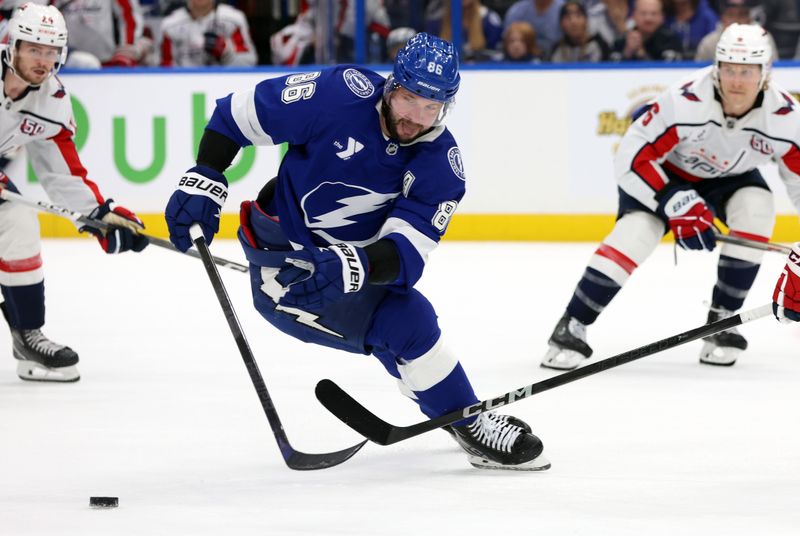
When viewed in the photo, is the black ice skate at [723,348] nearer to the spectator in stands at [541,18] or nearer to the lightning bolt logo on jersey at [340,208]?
the lightning bolt logo on jersey at [340,208]

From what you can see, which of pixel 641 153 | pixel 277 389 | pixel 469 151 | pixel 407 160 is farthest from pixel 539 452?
pixel 469 151

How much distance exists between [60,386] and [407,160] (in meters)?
1.39

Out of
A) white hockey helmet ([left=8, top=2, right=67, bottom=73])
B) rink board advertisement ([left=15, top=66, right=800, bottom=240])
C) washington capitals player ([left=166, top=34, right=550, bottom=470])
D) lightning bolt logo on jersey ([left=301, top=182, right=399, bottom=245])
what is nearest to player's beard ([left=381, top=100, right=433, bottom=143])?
washington capitals player ([left=166, top=34, right=550, bottom=470])

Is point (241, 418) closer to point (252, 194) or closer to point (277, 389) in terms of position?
point (277, 389)

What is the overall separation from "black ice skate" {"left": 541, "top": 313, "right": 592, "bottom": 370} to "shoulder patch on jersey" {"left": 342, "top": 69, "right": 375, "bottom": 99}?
55.6 inches

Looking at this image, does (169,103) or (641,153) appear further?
(169,103)

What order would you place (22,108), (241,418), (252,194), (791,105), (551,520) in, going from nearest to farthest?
(551,520), (241,418), (22,108), (791,105), (252,194)

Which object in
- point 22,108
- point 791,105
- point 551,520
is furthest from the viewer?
point 791,105

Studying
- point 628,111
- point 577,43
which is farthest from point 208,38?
point 628,111

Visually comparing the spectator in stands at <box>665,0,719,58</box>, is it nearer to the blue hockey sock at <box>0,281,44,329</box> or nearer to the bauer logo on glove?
the blue hockey sock at <box>0,281,44,329</box>

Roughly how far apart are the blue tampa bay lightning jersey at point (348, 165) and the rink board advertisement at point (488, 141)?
12.5ft

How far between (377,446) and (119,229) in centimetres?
106

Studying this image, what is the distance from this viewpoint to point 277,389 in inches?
135

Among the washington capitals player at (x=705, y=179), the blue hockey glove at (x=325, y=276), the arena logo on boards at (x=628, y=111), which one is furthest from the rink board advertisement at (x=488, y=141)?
the blue hockey glove at (x=325, y=276)
